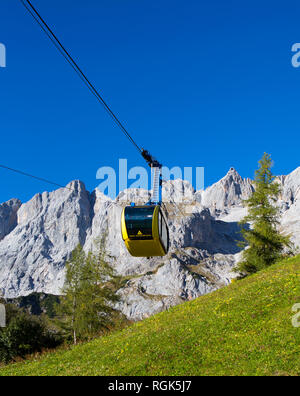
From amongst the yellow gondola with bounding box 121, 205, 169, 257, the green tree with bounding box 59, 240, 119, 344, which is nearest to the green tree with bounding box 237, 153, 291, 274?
the green tree with bounding box 59, 240, 119, 344

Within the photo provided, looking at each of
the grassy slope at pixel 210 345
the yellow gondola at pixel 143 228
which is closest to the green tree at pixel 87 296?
the grassy slope at pixel 210 345

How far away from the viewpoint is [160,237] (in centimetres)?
2156

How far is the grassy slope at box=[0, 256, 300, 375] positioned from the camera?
1434cm

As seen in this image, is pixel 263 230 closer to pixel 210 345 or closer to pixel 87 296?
pixel 87 296

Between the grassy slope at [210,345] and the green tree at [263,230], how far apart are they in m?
15.3

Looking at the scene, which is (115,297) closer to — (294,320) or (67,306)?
(67,306)

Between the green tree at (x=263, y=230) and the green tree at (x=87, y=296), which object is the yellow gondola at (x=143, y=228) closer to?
the green tree at (x=263, y=230)

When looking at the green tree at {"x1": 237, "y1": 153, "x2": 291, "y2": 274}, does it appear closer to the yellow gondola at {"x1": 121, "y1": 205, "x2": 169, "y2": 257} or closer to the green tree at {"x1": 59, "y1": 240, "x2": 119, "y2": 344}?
the green tree at {"x1": 59, "y1": 240, "x2": 119, "y2": 344}

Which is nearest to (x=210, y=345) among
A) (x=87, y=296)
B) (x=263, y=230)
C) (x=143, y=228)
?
(x=143, y=228)

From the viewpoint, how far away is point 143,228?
68.5 ft

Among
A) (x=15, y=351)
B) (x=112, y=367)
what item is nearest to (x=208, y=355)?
(x=112, y=367)

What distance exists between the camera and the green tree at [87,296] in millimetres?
42875

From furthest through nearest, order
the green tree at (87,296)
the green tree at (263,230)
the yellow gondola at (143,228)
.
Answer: the green tree at (87,296), the green tree at (263,230), the yellow gondola at (143,228)

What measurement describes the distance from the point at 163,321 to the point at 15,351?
22578 mm
